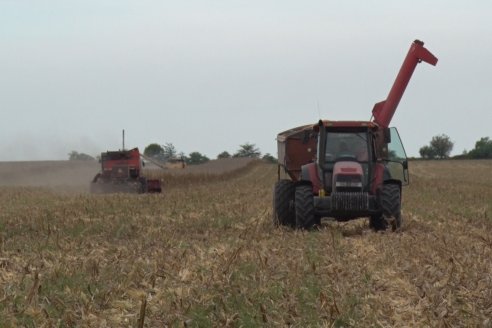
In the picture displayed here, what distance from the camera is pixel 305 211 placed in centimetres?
1215

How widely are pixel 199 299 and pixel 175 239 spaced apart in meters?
5.21

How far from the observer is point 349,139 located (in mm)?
12836

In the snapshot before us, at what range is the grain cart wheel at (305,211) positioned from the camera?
12.2 meters

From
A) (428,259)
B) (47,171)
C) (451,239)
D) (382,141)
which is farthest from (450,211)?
(47,171)

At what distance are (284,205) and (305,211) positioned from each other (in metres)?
0.81

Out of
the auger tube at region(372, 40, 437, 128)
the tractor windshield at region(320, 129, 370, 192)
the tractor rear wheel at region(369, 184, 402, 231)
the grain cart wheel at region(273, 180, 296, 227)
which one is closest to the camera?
the tractor rear wheel at region(369, 184, 402, 231)

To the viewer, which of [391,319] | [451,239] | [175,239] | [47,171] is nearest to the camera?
[391,319]

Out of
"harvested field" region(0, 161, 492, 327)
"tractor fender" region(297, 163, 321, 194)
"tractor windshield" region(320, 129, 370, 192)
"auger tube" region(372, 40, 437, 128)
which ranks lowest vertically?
"harvested field" region(0, 161, 492, 327)

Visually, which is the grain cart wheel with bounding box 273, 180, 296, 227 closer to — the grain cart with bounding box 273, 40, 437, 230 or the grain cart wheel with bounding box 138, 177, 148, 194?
the grain cart with bounding box 273, 40, 437, 230

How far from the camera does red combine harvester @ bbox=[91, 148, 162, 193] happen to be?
2980cm

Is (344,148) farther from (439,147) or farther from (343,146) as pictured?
(439,147)

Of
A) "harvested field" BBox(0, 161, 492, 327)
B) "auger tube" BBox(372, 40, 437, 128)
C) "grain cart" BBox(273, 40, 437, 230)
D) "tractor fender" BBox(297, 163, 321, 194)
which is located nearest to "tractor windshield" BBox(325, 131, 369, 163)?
"grain cart" BBox(273, 40, 437, 230)

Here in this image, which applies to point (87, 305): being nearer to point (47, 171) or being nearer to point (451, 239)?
point (451, 239)

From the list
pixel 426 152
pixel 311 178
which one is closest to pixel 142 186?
pixel 311 178
